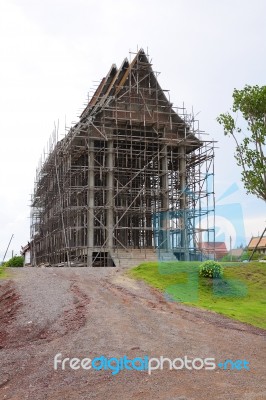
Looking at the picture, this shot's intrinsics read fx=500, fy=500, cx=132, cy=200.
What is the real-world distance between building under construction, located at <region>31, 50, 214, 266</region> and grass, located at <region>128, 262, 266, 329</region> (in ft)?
32.2

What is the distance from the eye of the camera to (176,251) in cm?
3447

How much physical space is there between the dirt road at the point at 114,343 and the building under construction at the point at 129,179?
14966mm

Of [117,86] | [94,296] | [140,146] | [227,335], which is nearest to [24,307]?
[94,296]

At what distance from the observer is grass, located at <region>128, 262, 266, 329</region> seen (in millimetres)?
15945

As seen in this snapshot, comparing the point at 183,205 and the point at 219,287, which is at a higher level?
the point at 183,205

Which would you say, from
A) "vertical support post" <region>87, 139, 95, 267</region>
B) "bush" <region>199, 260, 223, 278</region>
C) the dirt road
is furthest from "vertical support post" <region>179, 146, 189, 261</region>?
the dirt road

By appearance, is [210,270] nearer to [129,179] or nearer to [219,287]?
[219,287]

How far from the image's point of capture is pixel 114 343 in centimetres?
1063

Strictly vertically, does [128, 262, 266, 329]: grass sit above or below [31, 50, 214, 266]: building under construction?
below

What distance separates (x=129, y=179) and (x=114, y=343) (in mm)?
25551
